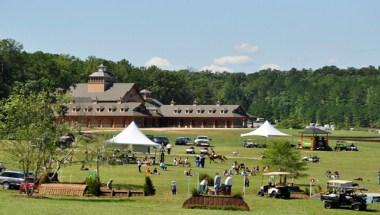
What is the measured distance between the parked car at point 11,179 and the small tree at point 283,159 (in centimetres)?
1585

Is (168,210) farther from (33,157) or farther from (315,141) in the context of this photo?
(315,141)

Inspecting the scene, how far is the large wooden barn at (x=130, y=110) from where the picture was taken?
130625mm

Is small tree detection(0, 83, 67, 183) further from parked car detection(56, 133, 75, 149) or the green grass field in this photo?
the green grass field

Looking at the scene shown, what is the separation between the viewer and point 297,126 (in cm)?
15538

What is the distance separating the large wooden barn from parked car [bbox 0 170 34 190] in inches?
3314

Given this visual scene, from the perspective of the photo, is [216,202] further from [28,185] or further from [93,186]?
[28,185]

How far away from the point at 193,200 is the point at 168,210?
2589mm

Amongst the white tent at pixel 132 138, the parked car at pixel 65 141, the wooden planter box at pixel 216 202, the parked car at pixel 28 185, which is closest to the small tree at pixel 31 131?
the parked car at pixel 65 141

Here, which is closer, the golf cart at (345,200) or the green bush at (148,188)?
the golf cart at (345,200)

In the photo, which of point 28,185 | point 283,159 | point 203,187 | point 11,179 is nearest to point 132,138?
point 283,159

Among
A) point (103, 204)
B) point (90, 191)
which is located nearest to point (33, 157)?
point (90, 191)

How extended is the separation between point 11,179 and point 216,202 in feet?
46.3

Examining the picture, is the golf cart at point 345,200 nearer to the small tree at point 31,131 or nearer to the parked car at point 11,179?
the small tree at point 31,131

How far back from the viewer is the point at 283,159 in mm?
46781
